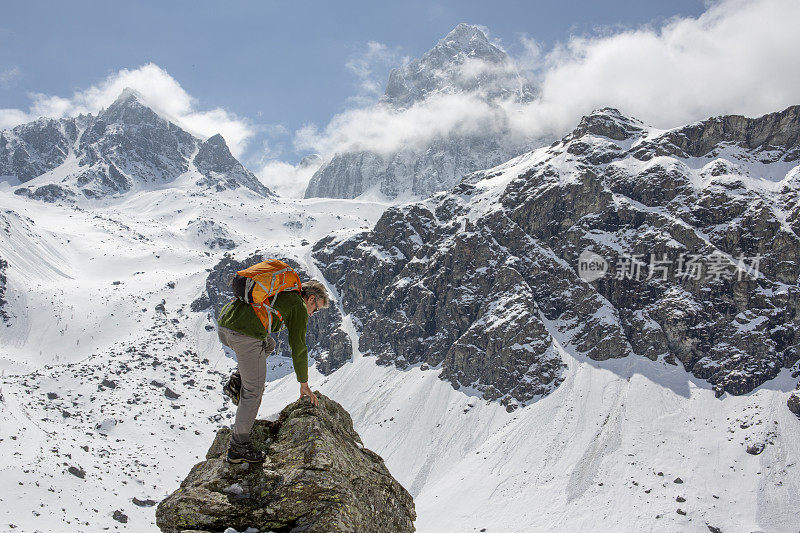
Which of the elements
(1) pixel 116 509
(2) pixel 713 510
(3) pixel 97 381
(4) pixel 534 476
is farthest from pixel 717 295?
(3) pixel 97 381

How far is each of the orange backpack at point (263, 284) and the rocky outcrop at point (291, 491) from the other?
8.16 feet

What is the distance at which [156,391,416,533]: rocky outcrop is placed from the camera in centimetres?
906

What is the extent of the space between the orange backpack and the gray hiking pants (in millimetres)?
490

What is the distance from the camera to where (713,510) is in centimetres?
12619

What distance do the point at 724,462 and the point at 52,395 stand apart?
202834 mm

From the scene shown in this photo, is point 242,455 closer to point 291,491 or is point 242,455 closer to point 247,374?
point 291,491

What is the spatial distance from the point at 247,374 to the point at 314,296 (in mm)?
1924

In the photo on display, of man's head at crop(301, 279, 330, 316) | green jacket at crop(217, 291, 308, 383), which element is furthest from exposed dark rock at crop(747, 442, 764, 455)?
green jacket at crop(217, 291, 308, 383)

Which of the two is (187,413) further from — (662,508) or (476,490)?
(662,508)

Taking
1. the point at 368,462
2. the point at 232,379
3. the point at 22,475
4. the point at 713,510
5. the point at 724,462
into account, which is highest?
the point at 22,475

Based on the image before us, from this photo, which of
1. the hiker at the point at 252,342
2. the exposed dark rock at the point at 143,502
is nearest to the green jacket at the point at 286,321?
the hiker at the point at 252,342

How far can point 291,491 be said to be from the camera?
9.20m

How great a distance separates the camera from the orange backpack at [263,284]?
9648 mm

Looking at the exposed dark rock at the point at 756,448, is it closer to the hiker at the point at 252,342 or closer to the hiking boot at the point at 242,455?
the hiker at the point at 252,342
